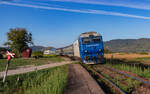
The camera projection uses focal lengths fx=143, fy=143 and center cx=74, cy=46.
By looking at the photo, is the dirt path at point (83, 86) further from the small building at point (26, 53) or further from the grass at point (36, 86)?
the small building at point (26, 53)

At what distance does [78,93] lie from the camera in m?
6.33

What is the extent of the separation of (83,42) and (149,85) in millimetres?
11116

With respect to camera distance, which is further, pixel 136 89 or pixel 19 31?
pixel 19 31

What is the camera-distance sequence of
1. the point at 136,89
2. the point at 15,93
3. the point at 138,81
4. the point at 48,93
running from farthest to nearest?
the point at 138,81, the point at 15,93, the point at 136,89, the point at 48,93

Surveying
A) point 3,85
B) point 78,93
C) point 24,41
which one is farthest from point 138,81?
point 24,41

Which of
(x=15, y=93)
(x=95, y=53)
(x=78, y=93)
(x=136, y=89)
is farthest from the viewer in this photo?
(x=95, y=53)

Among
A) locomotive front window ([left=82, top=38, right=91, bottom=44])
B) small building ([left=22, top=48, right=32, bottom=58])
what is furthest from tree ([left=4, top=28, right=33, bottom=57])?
locomotive front window ([left=82, top=38, right=91, bottom=44])

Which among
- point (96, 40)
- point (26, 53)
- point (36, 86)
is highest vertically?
point (96, 40)

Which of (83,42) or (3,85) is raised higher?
(83,42)

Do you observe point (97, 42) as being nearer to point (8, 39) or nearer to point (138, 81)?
point (138, 81)

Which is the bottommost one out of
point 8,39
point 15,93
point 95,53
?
point 15,93

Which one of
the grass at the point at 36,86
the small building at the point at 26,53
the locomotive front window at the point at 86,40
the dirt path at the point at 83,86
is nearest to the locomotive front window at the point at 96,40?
the locomotive front window at the point at 86,40

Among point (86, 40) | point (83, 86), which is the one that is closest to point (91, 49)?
point (86, 40)

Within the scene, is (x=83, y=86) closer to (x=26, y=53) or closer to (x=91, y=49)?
(x=91, y=49)
